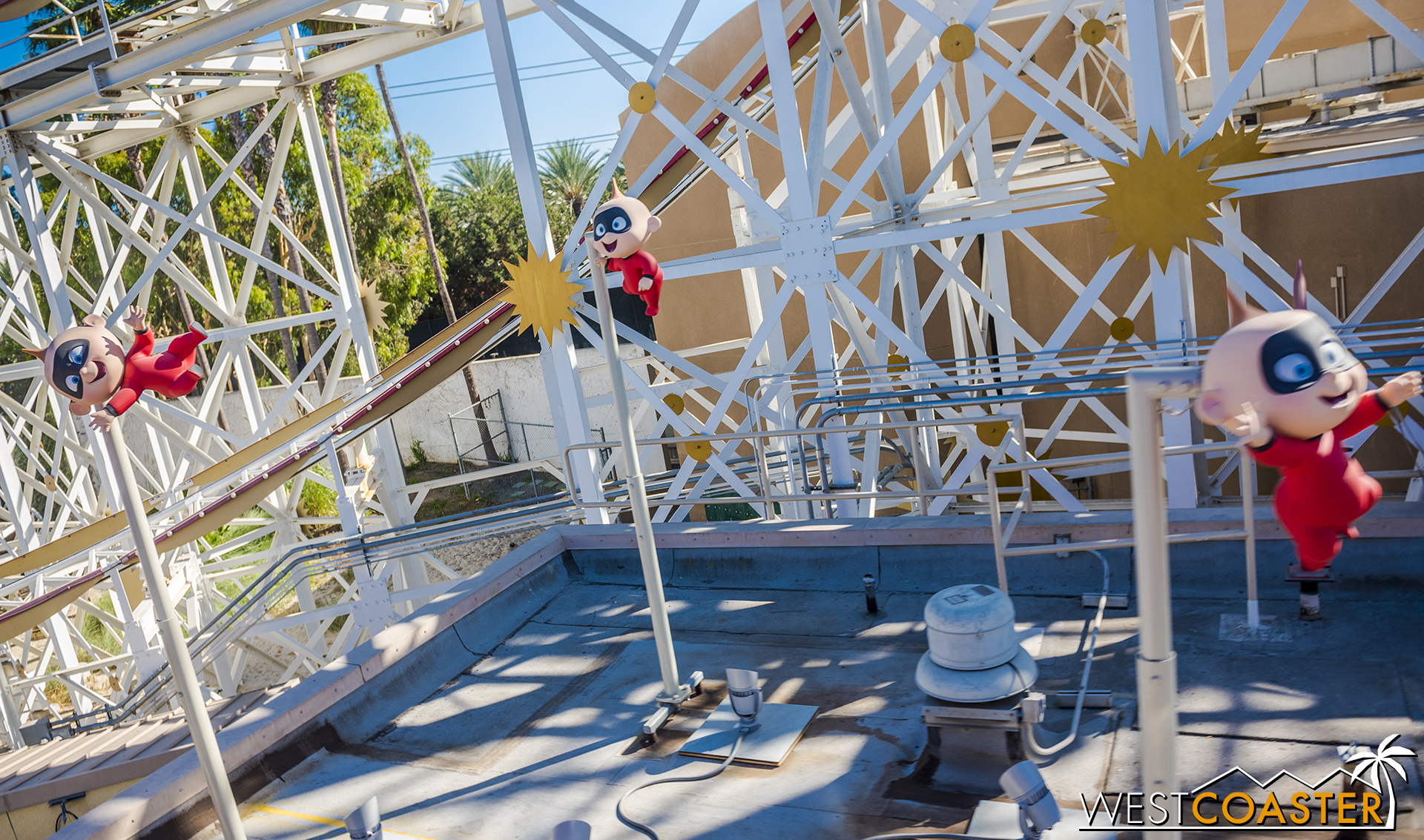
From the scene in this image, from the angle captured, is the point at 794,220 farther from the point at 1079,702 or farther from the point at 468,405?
the point at 468,405

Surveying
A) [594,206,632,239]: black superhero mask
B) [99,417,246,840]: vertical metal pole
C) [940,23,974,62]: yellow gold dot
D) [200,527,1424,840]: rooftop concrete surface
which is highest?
[940,23,974,62]: yellow gold dot

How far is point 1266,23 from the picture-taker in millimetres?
13766

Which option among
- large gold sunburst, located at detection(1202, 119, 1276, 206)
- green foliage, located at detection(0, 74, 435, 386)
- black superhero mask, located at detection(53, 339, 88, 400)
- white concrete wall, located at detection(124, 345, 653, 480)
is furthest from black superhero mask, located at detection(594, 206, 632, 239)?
green foliage, located at detection(0, 74, 435, 386)

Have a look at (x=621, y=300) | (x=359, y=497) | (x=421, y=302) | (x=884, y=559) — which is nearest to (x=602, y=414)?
(x=621, y=300)

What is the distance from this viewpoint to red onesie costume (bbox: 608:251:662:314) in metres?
4.78

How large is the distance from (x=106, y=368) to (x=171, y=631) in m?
0.99

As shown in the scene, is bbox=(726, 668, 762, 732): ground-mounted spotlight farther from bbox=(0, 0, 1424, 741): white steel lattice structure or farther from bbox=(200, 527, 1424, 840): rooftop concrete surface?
bbox=(0, 0, 1424, 741): white steel lattice structure

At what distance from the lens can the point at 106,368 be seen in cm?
352

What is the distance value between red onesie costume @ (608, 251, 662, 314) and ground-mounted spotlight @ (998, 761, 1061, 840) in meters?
2.66

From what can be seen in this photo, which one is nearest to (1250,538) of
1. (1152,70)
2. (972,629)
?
(972,629)

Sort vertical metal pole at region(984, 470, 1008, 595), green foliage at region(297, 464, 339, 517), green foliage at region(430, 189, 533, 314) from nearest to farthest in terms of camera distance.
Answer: vertical metal pole at region(984, 470, 1008, 595), green foliage at region(297, 464, 339, 517), green foliage at region(430, 189, 533, 314)

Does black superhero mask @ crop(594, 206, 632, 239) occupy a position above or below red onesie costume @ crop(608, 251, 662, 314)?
above

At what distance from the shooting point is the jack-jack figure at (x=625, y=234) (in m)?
4.55

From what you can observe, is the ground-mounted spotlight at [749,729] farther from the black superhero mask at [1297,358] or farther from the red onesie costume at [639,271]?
the black superhero mask at [1297,358]
